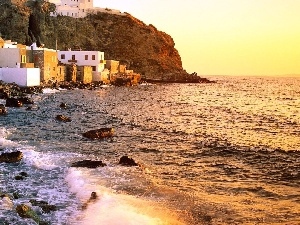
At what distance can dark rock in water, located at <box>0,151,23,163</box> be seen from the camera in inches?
752

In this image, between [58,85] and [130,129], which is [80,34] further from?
[130,129]

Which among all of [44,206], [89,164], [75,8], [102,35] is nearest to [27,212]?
[44,206]

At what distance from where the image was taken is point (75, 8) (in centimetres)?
12594

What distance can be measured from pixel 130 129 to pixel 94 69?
5772 centimetres

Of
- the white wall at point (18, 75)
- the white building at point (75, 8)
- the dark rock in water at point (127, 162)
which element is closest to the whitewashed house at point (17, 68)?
the white wall at point (18, 75)

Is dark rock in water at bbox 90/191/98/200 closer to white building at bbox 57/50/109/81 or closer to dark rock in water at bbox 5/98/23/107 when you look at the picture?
dark rock in water at bbox 5/98/23/107

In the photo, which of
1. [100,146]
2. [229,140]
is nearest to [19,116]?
[100,146]

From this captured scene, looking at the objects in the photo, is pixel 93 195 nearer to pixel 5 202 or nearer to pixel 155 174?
pixel 5 202

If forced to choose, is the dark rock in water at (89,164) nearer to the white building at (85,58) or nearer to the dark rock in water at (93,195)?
the dark rock in water at (93,195)

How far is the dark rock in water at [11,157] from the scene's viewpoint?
19.1 meters

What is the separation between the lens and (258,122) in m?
39.8

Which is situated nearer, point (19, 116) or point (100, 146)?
point (100, 146)

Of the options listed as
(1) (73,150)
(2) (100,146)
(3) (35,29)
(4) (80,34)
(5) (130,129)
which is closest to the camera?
(1) (73,150)

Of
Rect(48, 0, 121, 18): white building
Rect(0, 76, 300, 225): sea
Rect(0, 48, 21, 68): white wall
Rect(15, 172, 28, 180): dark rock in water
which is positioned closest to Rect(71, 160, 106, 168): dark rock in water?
Rect(0, 76, 300, 225): sea
